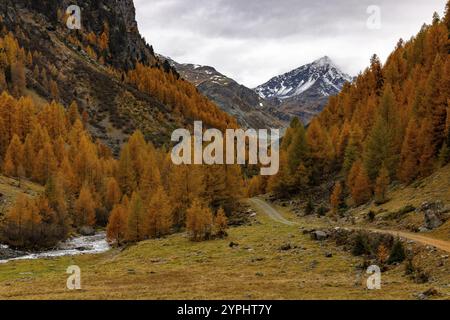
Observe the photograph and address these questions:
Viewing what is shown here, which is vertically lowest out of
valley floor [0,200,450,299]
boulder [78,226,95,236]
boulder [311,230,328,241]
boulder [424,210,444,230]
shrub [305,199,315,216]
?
boulder [78,226,95,236]

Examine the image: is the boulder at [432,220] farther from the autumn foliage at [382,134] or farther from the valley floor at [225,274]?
the autumn foliage at [382,134]

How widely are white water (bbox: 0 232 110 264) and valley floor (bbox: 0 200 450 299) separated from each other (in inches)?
159

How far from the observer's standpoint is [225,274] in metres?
35.8

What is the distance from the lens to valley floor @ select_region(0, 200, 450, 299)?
87.4 feet

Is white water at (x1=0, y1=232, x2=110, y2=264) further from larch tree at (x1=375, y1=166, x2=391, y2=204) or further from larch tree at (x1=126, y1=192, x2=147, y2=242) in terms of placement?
larch tree at (x1=375, y1=166, x2=391, y2=204)

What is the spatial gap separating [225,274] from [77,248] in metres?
40.9

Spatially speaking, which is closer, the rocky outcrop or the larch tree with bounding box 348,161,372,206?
the rocky outcrop

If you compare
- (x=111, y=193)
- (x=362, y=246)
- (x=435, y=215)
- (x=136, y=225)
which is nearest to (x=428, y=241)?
(x=362, y=246)

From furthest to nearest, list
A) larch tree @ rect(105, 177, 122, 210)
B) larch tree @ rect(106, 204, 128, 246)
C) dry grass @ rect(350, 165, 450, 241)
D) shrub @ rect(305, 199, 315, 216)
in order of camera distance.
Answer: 1. larch tree @ rect(105, 177, 122, 210)
2. shrub @ rect(305, 199, 315, 216)
3. larch tree @ rect(106, 204, 128, 246)
4. dry grass @ rect(350, 165, 450, 241)

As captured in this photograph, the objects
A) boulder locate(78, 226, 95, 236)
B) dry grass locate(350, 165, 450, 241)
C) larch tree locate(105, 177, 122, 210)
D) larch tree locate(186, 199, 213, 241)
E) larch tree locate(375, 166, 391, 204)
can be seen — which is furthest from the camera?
larch tree locate(105, 177, 122, 210)

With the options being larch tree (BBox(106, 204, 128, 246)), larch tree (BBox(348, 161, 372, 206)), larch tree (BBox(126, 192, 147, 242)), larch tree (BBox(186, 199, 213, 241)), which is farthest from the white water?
larch tree (BBox(348, 161, 372, 206))

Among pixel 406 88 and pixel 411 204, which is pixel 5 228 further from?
pixel 406 88

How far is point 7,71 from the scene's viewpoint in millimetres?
151375

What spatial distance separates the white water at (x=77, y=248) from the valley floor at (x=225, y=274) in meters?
4.04
